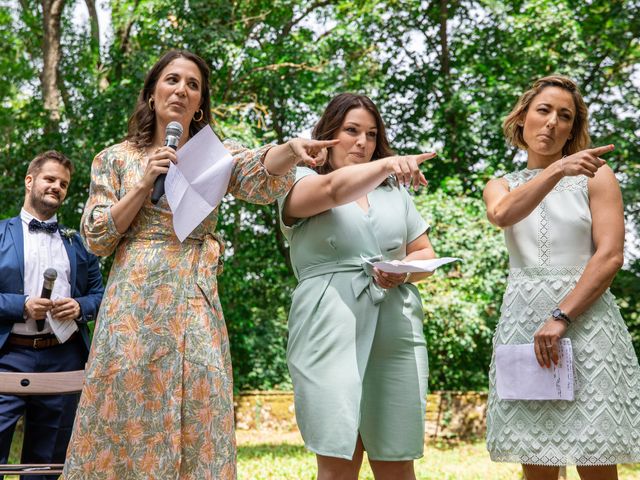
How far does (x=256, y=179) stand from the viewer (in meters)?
2.84

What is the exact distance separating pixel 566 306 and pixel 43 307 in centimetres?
246

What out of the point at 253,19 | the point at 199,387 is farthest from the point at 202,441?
the point at 253,19

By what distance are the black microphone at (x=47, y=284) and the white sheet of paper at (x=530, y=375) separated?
1.97 metres

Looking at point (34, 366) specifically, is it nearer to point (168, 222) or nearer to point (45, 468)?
point (45, 468)

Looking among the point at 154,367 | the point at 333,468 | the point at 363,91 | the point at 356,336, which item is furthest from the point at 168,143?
the point at 363,91

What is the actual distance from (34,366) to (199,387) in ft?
6.00

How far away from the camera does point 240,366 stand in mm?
13250

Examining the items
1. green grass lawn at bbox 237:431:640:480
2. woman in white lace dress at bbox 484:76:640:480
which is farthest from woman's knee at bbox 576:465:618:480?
green grass lawn at bbox 237:431:640:480

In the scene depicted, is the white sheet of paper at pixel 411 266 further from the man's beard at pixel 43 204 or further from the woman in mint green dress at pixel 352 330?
the man's beard at pixel 43 204

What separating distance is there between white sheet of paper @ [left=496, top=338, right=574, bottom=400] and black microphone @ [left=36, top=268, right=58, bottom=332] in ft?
6.45

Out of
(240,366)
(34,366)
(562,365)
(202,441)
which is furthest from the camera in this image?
(240,366)

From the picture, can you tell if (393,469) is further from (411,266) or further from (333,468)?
(411,266)

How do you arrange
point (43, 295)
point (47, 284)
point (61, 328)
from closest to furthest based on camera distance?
point (47, 284)
point (43, 295)
point (61, 328)

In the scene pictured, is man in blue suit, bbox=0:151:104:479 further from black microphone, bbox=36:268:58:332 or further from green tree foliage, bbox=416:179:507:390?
green tree foliage, bbox=416:179:507:390
